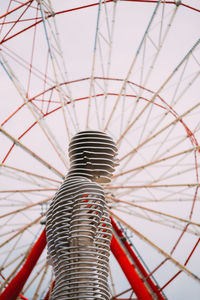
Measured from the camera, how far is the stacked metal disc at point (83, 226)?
343 inches

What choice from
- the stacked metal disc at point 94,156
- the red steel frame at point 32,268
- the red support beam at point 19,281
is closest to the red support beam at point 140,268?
the red steel frame at point 32,268

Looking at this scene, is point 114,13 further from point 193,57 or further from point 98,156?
point 98,156

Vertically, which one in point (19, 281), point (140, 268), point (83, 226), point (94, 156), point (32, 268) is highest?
point (94, 156)

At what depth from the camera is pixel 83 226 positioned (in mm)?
9227

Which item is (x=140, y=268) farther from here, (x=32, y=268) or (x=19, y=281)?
(x=19, y=281)

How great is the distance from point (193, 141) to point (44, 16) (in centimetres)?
875

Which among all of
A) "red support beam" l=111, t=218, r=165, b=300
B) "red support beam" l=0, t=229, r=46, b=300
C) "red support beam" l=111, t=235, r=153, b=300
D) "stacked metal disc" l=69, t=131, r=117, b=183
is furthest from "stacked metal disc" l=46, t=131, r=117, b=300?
"red support beam" l=111, t=218, r=165, b=300

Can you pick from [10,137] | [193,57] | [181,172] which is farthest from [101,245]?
[193,57]

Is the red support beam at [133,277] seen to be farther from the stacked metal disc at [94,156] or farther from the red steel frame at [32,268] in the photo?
the stacked metal disc at [94,156]

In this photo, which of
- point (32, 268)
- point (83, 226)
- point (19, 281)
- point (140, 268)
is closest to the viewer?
point (83, 226)

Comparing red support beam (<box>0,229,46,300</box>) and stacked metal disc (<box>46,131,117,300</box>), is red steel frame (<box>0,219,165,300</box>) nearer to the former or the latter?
red support beam (<box>0,229,46,300</box>)

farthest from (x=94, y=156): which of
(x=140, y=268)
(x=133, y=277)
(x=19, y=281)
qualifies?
(x=140, y=268)

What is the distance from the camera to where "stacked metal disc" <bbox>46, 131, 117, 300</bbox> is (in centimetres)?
871

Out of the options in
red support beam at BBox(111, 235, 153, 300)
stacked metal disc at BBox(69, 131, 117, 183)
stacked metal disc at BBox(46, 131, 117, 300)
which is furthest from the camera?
red support beam at BBox(111, 235, 153, 300)
